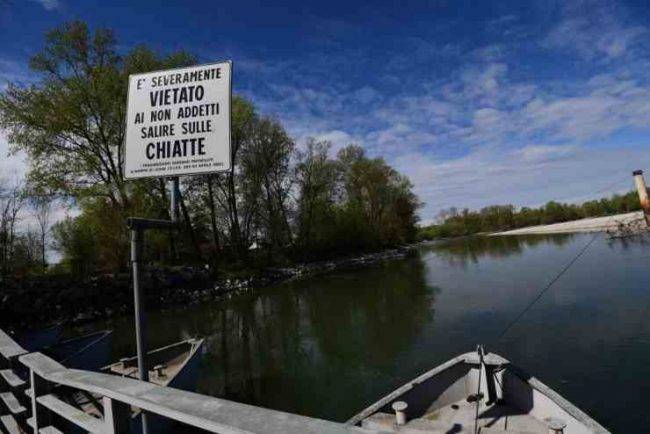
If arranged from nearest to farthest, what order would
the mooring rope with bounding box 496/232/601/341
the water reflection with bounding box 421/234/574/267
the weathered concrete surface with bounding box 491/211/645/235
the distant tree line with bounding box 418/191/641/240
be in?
the mooring rope with bounding box 496/232/601/341, the water reflection with bounding box 421/234/574/267, the weathered concrete surface with bounding box 491/211/645/235, the distant tree line with bounding box 418/191/641/240

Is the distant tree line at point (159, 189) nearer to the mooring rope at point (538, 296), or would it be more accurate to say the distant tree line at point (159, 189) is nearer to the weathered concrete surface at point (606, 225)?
the mooring rope at point (538, 296)

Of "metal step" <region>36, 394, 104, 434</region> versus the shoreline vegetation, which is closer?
"metal step" <region>36, 394, 104, 434</region>

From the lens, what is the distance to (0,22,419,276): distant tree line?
25984 mm

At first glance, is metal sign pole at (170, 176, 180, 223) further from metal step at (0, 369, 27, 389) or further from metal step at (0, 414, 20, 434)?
metal step at (0, 414, 20, 434)

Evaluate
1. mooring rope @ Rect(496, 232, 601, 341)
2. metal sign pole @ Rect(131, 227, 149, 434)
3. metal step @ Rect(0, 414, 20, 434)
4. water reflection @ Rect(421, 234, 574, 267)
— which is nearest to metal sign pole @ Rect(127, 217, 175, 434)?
metal sign pole @ Rect(131, 227, 149, 434)

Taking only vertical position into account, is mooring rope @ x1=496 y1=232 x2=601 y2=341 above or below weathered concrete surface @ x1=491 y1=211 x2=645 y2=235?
below

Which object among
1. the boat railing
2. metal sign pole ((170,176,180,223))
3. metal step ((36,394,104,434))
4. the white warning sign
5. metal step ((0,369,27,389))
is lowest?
metal step ((0,369,27,389))

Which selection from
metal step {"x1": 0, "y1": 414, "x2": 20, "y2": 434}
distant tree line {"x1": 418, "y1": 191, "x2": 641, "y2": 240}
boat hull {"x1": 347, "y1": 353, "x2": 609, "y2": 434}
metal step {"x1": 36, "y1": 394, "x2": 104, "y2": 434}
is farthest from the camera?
distant tree line {"x1": 418, "y1": 191, "x2": 641, "y2": 240}

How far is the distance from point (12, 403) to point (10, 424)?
251 millimetres

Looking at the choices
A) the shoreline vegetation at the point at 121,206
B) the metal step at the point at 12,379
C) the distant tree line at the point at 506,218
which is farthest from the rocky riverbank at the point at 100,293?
the distant tree line at the point at 506,218

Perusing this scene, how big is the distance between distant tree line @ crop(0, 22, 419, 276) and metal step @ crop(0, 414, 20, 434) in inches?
475

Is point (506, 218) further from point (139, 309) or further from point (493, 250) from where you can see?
point (139, 309)

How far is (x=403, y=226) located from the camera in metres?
74.9

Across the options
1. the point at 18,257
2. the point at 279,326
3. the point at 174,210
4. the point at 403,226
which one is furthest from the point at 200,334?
the point at 403,226
